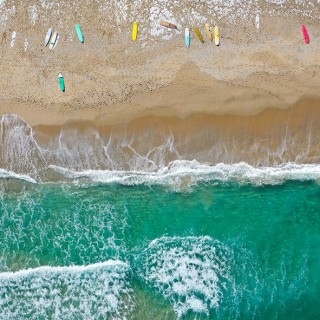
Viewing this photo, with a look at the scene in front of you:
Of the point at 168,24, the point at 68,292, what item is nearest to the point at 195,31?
the point at 168,24

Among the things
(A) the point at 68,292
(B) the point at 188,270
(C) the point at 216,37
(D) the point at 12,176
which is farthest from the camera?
(D) the point at 12,176

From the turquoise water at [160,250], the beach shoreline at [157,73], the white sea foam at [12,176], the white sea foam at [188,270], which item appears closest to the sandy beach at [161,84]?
the beach shoreline at [157,73]

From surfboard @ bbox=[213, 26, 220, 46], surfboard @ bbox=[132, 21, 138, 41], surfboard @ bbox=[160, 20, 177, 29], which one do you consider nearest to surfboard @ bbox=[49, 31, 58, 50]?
surfboard @ bbox=[132, 21, 138, 41]

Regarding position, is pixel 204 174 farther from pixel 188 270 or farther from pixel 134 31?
pixel 134 31

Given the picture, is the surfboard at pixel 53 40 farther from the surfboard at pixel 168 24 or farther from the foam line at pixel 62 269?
the foam line at pixel 62 269

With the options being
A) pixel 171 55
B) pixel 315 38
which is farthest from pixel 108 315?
pixel 315 38

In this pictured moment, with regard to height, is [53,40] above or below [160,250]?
above
